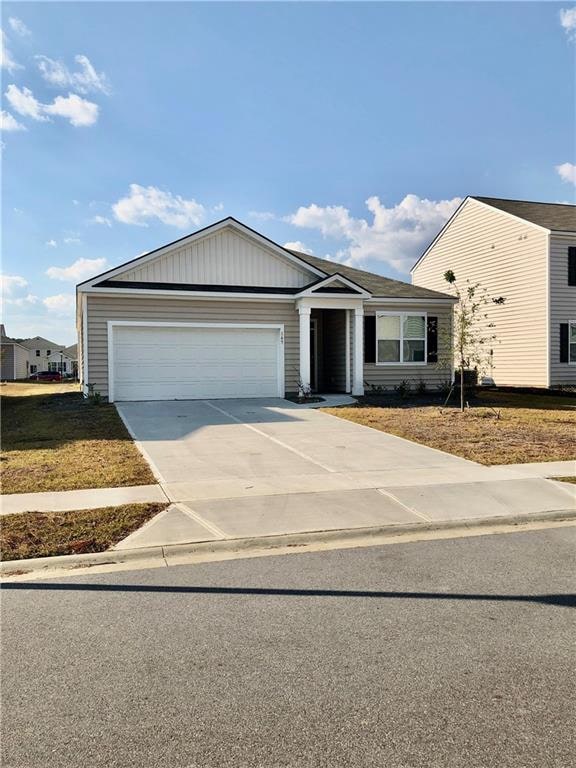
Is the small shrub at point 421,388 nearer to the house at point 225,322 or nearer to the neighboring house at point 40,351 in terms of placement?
the house at point 225,322

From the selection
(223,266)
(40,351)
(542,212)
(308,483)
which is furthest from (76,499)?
(40,351)

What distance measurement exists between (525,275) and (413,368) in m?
6.30

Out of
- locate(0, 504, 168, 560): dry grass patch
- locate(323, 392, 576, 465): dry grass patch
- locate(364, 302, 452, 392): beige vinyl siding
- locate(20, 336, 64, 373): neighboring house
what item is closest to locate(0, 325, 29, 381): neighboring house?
locate(20, 336, 64, 373): neighboring house

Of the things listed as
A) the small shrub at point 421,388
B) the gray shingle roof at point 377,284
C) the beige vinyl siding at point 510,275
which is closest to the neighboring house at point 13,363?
the gray shingle roof at point 377,284

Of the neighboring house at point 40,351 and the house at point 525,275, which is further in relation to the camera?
the neighboring house at point 40,351

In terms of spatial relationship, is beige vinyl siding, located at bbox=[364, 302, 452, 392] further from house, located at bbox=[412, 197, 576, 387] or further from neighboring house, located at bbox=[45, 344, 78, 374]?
neighboring house, located at bbox=[45, 344, 78, 374]

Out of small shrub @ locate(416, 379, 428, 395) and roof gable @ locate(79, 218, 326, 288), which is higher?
roof gable @ locate(79, 218, 326, 288)

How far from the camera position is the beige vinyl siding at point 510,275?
2267 centimetres

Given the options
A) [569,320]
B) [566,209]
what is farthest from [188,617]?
[566,209]

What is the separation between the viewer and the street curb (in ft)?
17.0

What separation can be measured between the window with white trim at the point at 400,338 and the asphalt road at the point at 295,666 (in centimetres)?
1654

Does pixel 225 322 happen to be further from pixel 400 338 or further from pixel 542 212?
pixel 542 212

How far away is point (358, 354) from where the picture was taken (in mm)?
20000

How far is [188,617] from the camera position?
4.14 meters
